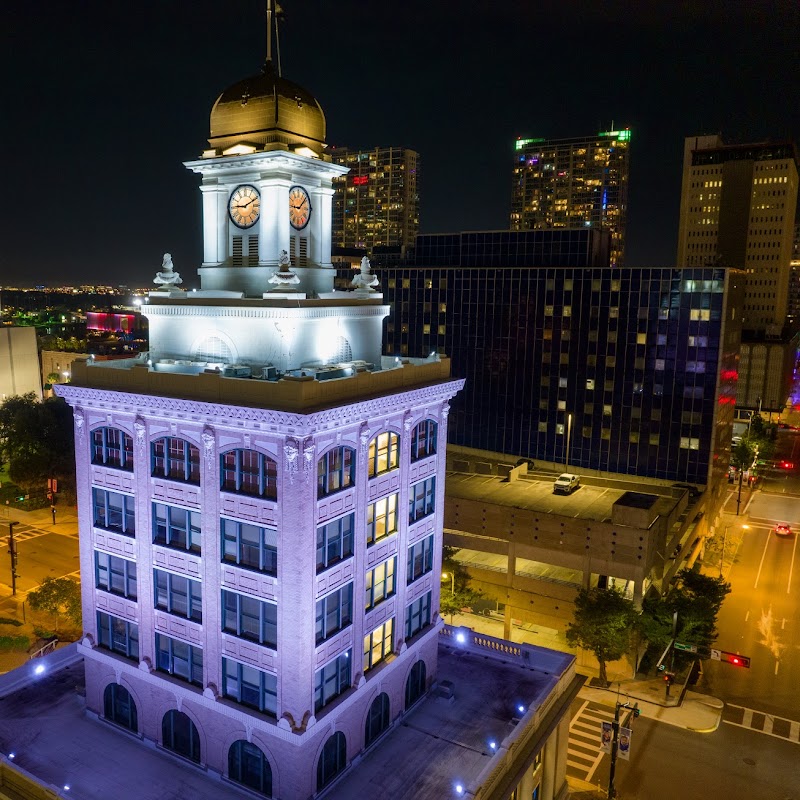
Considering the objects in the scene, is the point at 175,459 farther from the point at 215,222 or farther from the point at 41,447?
the point at 41,447

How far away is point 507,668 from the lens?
4641cm

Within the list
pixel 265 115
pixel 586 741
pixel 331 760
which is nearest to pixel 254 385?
pixel 265 115

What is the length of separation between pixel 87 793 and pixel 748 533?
103 metres

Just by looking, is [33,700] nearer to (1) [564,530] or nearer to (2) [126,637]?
(2) [126,637]

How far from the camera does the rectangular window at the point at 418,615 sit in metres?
42.8

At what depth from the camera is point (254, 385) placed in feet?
108

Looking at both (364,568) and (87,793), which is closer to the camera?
(87,793)

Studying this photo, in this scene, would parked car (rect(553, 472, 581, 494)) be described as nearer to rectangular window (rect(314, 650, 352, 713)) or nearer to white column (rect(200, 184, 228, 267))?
rectangular window (rect(314, 650, 352, 713))

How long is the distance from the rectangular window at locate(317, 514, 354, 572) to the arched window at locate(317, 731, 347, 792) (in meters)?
9.49

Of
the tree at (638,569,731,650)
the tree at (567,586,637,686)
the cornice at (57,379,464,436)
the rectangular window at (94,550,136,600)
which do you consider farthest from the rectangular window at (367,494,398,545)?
the tree at (638,569,731,650)

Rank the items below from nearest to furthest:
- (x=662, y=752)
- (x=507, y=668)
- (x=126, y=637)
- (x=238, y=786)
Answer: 1. (x=238, y=786)
2. (x=126, y=637)
3. (x=507, y=668)
4. (x=662, y=752)

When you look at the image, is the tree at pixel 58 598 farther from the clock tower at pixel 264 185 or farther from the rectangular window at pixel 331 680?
the clock tower at pixel 264 185

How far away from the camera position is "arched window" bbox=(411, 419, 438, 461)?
4122 centimetres

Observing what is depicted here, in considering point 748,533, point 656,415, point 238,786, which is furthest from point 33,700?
point 748,533
